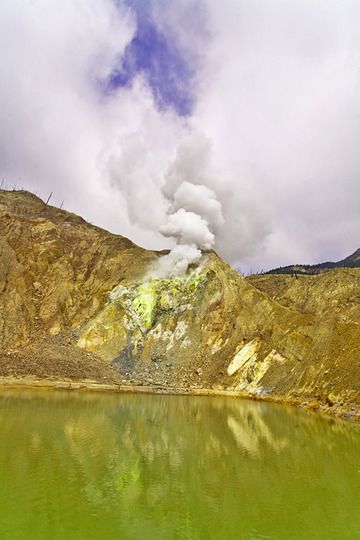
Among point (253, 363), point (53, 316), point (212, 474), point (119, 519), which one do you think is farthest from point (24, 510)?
point (53, 316)

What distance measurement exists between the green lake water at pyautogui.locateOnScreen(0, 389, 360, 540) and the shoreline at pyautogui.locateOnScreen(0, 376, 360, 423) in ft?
45.3

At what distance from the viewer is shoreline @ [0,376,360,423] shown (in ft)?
149

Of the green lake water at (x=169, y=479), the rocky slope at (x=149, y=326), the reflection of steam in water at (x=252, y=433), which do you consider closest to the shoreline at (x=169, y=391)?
the rocky slope at (x=149, y=326)

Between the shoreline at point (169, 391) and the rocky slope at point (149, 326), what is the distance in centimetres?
72

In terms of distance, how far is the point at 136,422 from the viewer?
3117cm

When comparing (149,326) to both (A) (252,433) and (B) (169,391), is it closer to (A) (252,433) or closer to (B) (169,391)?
(B) (169,391)

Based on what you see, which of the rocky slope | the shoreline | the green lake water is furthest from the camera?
the rocky slope

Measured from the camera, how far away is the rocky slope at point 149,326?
5716cm

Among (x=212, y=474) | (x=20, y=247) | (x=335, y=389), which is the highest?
(x=20, y=247)

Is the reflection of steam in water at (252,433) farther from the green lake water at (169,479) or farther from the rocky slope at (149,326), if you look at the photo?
the rocky slope at (149,326)

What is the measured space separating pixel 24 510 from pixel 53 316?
5842 cm

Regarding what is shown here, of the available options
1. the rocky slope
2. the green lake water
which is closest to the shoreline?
the rocky slope

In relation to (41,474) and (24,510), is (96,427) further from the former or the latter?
(24,510)

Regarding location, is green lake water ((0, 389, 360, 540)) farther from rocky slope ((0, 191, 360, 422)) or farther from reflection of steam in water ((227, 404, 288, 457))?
rocky slope ((0, 191, 360, 422))
